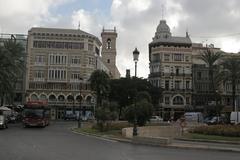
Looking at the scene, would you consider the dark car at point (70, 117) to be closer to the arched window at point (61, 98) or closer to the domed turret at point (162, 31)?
the arched window at point (61, 98)

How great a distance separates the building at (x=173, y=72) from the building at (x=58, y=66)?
55.6 feet

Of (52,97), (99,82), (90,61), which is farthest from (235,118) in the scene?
(52,97)

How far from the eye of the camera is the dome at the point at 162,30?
10969cm

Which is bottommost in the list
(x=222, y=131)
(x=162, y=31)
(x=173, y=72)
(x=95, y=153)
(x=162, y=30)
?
(x=95, y=153)

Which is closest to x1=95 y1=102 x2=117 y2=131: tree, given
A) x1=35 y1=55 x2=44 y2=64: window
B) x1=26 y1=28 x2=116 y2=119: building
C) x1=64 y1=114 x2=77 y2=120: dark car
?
x1=64 y1=114 x2=77 y2=120: dark car

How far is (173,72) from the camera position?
341ft

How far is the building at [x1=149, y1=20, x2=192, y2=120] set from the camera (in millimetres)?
103062

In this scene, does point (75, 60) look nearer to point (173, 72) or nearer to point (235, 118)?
point (173, 72)

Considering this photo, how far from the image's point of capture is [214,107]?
9238 centimetres

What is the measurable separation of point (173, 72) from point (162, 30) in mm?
13266

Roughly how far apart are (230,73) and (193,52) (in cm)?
3802

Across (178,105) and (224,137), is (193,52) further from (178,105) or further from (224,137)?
(224,137)

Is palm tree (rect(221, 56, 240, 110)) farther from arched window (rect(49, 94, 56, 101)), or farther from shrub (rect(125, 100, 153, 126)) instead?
arched window (rect(49, 94, 56, 101))

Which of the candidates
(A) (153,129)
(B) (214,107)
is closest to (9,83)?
(A) (153,129)
